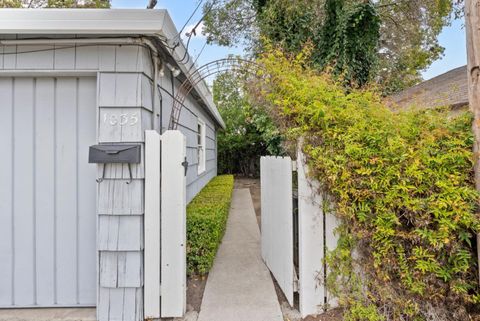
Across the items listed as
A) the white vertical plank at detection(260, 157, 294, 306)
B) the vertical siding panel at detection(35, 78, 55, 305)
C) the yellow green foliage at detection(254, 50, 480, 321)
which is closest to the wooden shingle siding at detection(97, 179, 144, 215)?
the vertical siding panel at detection(35, 78, 55, 305)

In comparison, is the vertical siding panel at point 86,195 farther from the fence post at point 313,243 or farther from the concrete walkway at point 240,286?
the fence post at point 313,243

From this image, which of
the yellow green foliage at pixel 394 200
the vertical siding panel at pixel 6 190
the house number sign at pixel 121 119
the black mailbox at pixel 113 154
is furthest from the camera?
the vertical siding panel at pixel 6 190

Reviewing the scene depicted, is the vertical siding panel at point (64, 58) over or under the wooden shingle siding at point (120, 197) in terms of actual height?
over

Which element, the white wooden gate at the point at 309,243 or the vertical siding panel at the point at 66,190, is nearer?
the white wooden gate at the point at 309,243

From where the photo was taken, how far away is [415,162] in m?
2.02

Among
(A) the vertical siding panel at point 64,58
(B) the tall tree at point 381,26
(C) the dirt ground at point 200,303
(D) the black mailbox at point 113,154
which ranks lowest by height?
(C) the dirt ground at point 200,303

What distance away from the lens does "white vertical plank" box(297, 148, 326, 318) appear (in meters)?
2.43

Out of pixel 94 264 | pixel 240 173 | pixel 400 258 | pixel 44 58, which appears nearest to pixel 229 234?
pixel 94 264

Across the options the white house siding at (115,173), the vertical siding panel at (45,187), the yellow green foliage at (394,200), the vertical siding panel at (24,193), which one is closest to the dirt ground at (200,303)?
the yellow green foliage at (394,200)

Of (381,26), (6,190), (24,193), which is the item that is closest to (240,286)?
(24,193)

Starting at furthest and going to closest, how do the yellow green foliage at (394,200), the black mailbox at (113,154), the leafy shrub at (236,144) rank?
the leafy shrub at (236,144), the black mailbox at (113,154), the yellow green foliage at (394,200)

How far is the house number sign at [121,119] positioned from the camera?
245 centimetres

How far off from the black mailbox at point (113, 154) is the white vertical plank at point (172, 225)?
0.27 meters

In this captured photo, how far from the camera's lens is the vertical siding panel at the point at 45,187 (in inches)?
102
